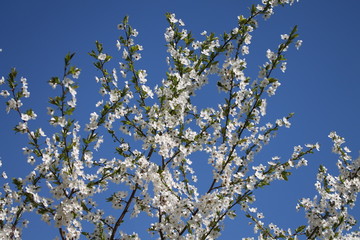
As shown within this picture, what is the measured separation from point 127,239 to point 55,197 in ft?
5.33

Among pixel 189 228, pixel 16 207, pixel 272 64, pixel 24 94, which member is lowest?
pixel 189 228

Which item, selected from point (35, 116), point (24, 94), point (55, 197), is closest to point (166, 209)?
point (55, 197)

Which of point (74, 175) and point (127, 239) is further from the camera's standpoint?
point (127, 239)

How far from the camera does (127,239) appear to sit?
6469 mm

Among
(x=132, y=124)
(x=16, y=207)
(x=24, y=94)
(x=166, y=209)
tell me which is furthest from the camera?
(x=16, y=207)

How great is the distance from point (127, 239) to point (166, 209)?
1070mm

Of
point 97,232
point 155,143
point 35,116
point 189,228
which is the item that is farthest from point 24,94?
point 189,228

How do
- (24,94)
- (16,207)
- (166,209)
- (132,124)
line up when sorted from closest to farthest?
(24,94)
(166,209)
(132,124)
(16,207)

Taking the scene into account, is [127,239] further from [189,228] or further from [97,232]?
[189,228]

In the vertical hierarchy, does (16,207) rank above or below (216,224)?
above

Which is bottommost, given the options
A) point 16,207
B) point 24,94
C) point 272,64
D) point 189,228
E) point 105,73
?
point 189,228

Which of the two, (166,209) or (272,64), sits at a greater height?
(272,64)

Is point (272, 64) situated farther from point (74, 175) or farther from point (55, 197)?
point (55, 197)

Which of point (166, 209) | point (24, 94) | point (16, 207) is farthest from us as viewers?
point (16, 207)
